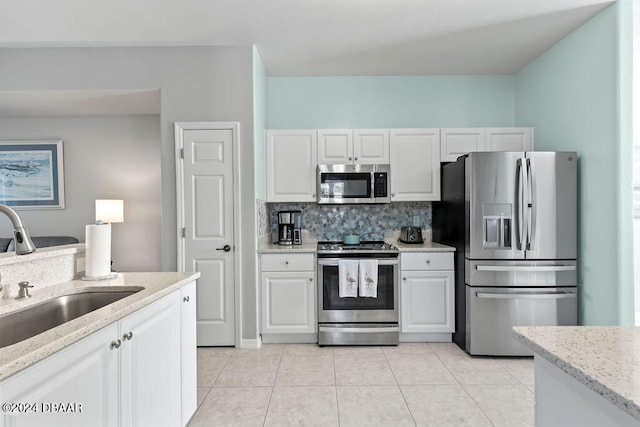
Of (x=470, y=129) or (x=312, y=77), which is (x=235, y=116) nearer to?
(x=312, y=77)

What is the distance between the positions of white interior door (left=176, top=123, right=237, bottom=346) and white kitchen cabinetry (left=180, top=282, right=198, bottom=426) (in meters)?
1.17

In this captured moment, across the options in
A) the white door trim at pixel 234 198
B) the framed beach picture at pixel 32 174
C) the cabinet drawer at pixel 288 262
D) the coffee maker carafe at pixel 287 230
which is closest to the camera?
the white door trim at pixel 234 198

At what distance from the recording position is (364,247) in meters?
3.54

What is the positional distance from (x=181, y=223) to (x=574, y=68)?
3738mm

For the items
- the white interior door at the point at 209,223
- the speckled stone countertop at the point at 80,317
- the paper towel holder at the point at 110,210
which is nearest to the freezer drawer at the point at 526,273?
the white interior door at the point at 209,223

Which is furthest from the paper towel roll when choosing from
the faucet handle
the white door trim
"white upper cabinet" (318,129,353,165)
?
"white upper cabinet" (318,129,353,165)

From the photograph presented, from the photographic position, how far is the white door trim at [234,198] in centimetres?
328

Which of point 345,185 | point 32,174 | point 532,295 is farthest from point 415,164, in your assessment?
point 32,174

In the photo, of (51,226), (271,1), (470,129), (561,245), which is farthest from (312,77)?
(51,226)

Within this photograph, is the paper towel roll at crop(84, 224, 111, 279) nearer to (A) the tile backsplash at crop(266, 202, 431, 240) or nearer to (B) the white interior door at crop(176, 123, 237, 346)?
(B) the white interior door at crop(176, 123, 237, 346)

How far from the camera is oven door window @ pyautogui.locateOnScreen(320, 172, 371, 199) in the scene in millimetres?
3680

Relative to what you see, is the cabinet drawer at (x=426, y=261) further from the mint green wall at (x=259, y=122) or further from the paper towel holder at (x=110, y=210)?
the paper towel holder at (x=110, y=210)

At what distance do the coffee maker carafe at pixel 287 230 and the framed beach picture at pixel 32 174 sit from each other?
2921 mm

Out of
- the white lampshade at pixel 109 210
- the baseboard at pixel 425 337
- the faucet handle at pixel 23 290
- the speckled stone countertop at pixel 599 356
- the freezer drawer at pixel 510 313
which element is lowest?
the baseboard at pixel 425 337
